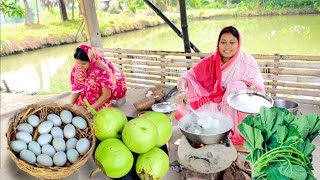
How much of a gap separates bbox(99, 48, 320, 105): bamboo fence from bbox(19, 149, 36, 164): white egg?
321cm

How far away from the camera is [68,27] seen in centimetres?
1534

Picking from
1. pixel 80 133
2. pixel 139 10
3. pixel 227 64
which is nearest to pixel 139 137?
pixel 80 133

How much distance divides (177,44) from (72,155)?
10948 millimetres

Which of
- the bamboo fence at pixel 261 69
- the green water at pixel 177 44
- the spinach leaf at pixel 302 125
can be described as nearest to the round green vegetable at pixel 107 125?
the spinach leaf at pixel 302 125

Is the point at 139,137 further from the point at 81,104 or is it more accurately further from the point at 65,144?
the point at 81,104

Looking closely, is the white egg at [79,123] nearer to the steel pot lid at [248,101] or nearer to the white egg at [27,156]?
the white egg at [27,156]

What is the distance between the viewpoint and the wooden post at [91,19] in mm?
4607

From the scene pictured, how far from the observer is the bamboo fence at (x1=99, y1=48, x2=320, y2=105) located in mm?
3804

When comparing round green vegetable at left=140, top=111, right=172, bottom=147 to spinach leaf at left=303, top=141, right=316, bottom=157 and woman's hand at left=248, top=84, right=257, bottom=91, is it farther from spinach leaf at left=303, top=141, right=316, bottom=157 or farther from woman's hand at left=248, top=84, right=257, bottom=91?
woman's hand at left=248, top=84, right=257, bottom=91

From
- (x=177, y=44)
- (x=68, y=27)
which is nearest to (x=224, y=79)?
(x=177, y=44)

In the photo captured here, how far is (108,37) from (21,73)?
5.95m

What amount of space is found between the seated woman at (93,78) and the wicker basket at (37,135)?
4.94 ft

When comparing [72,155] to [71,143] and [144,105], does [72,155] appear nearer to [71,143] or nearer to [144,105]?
[71,143]

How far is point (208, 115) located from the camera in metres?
1.94
